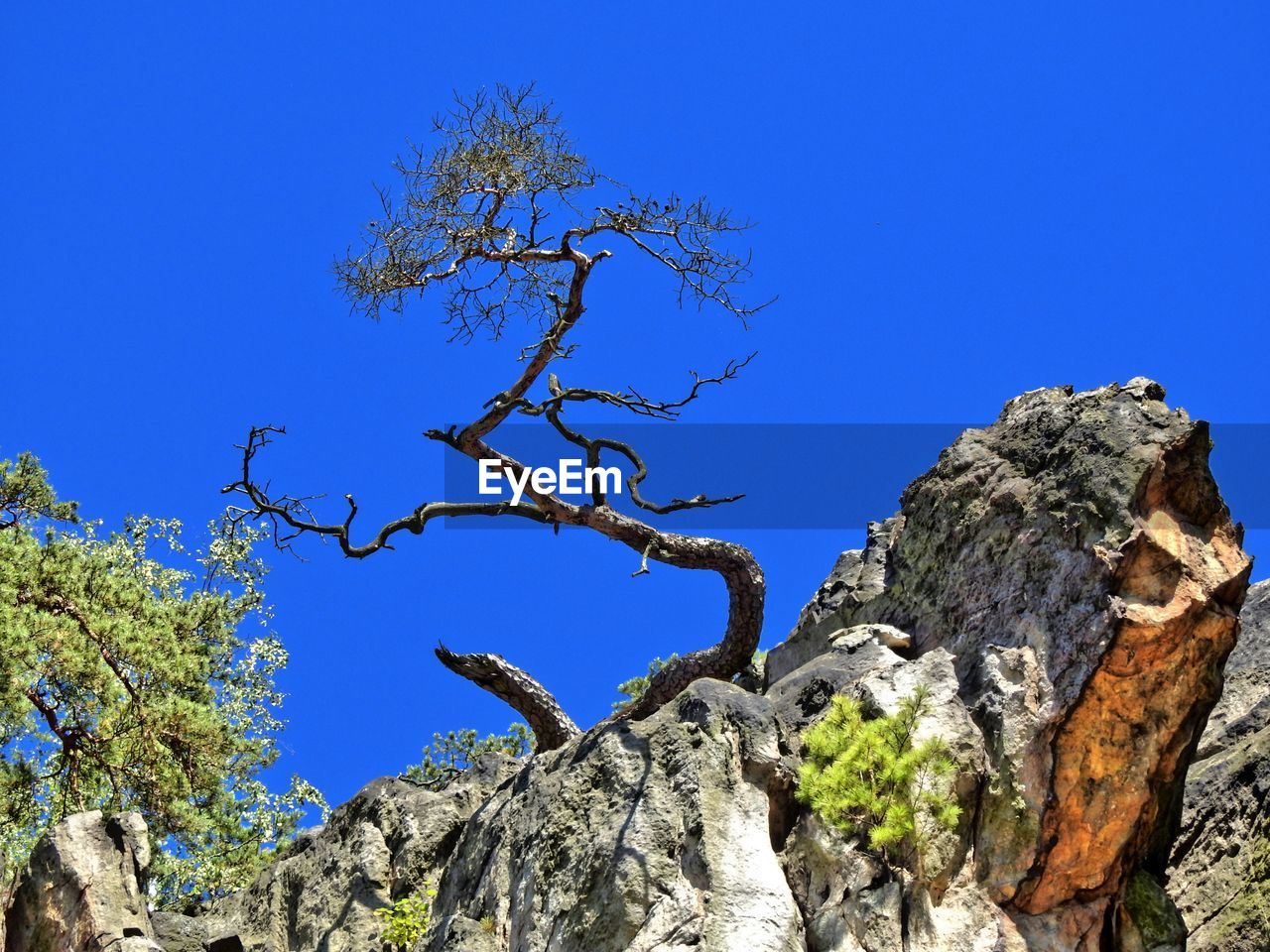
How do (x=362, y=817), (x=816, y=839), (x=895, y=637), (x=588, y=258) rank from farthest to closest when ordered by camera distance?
(x=588, y=258) < (x=362, y=817) < (x=895, y=637) < (x=816, y=839)

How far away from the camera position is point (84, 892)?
1215 cm

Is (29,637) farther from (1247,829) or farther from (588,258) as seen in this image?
(1247,829)

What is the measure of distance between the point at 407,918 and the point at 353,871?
2.96ft

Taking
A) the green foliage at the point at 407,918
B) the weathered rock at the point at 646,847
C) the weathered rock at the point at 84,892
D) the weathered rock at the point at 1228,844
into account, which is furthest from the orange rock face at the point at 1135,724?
the weathered rock at the point at 84,892

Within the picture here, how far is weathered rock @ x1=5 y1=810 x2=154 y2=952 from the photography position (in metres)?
12.0

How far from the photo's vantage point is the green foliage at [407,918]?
12125 mm

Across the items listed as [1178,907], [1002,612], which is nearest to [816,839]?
[1002,612]

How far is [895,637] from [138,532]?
13.8m

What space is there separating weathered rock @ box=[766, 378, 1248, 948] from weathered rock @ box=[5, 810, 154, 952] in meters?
6.86

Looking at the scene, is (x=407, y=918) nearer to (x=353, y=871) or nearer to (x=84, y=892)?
(x=353, y=871)

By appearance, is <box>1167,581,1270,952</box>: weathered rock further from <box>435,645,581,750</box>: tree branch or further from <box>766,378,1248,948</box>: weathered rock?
<box>435,645,581,750</box>: tree branch

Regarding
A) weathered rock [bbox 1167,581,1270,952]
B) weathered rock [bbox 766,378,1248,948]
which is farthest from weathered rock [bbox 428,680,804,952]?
weathered rock [bbox 1167,581,1270,952]

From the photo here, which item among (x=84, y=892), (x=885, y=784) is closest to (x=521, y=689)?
(x=84, y=892)

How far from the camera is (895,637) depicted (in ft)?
39.5
